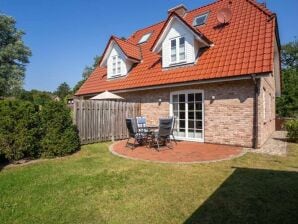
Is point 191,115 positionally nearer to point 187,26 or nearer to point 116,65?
point 187,26

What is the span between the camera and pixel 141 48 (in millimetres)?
17500

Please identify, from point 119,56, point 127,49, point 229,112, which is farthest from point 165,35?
point 229,112

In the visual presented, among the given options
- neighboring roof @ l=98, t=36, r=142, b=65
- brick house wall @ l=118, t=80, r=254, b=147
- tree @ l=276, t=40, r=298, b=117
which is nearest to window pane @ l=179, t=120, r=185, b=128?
brick house wall @ l=118, t=80, r=254, b=147

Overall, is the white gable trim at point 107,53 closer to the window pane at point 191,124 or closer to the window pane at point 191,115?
the window pane at point 191,115

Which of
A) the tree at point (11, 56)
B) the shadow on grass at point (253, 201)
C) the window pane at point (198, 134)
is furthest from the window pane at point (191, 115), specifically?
the tree at point (11, 56)

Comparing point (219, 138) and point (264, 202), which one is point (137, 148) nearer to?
point (219, 138)

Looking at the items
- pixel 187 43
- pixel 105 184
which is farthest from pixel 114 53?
pixel 105 184

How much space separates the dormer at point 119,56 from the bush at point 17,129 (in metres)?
8.99

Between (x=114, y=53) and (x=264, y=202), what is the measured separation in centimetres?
1476

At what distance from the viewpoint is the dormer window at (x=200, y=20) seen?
1459 centimetres

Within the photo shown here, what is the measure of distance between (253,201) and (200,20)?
1318cm

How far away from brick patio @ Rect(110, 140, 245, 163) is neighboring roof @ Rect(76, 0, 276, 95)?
3.19 meters

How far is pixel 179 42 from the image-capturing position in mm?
12664

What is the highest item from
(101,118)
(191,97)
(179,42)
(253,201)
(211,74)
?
(179,42)
